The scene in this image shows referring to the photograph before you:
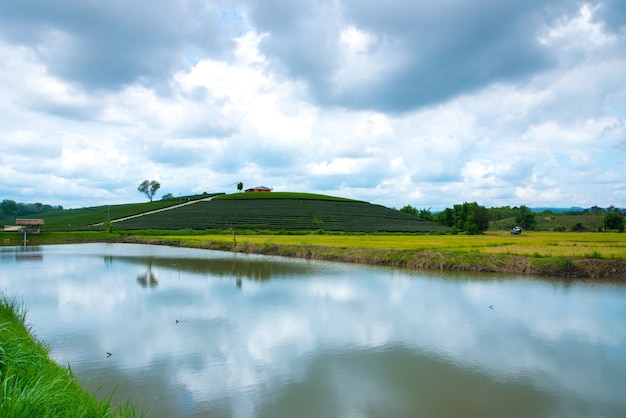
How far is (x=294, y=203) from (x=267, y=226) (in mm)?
25138

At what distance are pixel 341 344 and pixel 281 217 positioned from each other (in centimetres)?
5798

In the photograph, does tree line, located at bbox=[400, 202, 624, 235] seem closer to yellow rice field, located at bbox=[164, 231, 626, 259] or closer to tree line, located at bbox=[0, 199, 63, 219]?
yellow rice field, located at bbox=[164, 231, 626, 259]

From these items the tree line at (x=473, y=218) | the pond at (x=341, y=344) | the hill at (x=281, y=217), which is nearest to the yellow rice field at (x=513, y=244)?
the pond at (x=341, y=344)

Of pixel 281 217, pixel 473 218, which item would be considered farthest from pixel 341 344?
pixel 473 218

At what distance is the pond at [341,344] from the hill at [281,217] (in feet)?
126

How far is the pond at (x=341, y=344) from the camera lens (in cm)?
732

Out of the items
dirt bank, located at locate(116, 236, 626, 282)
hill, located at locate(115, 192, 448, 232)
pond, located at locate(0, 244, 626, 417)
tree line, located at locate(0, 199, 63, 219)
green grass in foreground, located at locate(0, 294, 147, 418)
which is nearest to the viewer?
green grass in foreground, located at locate(0, 294, 147, 418)

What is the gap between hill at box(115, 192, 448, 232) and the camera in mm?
62062

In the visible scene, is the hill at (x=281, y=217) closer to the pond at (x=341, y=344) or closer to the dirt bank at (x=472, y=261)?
the dirt bank at (x=472, y=261)

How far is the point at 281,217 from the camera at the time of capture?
68.1 meters

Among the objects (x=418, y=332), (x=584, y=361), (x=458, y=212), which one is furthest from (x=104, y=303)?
(x=458, y=212)

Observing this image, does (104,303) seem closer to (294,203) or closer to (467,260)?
(467,260)

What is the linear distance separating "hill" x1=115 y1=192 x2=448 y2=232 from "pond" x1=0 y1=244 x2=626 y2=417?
3851cm

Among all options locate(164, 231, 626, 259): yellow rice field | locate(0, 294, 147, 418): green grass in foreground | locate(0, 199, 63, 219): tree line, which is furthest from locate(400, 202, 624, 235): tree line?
locate(0, 199, 63, 219): tree line
